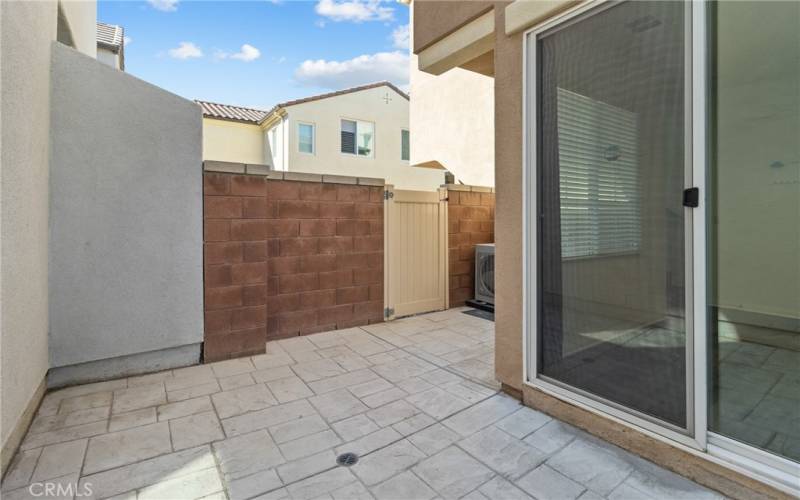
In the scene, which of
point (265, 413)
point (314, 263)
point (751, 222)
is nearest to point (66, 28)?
point (314, 263)

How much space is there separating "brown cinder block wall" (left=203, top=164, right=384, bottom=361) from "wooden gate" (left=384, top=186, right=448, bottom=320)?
17 centimetres

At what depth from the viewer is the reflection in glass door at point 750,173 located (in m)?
1.74

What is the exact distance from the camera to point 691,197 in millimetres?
1822

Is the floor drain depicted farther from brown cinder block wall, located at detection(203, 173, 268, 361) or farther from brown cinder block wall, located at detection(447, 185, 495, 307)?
brown cinder block wall, located at detection(447, 185, 495, 307)

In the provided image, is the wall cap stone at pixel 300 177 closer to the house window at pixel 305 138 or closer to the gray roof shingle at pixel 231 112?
the house window at pixel 305 138

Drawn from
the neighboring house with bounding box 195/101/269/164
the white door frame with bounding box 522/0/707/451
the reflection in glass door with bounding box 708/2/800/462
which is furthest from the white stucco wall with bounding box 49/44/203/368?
the neighboring house with bounding box 195/101/269/164

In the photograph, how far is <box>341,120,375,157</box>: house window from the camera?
13.5 metres

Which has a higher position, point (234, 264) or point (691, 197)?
point (691, 197)

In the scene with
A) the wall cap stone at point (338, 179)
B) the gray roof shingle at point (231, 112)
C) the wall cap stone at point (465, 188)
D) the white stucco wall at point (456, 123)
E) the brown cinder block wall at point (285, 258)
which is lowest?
the brown cinder block wall at point (285, 258)

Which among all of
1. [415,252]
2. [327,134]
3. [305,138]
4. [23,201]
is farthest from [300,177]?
[327,134]

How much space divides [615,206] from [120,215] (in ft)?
11.7

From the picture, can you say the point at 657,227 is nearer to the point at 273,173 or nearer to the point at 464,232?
the point at 273,173

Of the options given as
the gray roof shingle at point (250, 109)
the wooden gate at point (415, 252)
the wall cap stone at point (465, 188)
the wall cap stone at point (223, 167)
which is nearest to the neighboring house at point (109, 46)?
the wall cap stone at point (223, 167)

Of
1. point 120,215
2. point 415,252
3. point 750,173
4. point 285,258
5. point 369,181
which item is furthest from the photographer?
point 415,252
